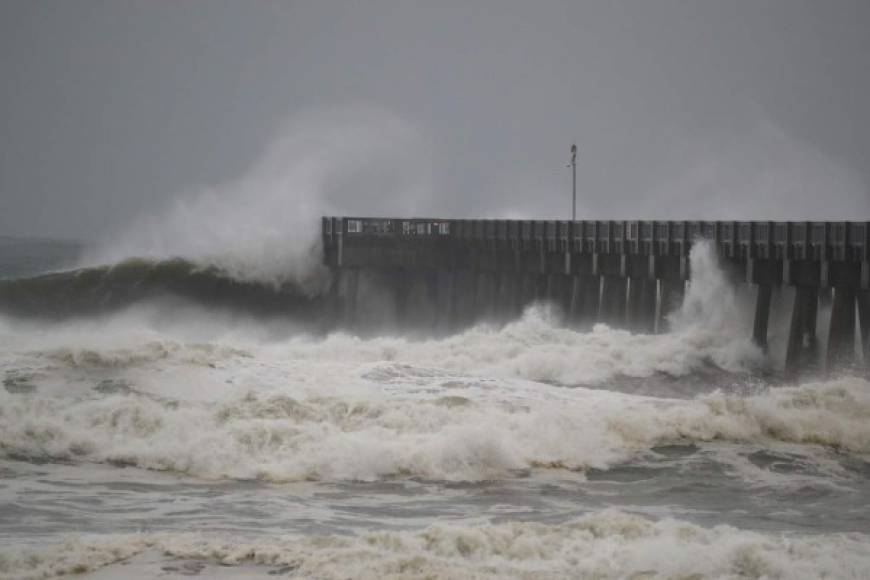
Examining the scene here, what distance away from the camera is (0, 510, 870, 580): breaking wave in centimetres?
Answer: 1555

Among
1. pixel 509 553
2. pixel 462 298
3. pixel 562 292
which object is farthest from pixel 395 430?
pixel 462 298

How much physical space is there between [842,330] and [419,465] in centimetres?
1582

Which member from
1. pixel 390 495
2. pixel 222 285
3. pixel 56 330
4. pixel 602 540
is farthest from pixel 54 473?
pixel 222 285

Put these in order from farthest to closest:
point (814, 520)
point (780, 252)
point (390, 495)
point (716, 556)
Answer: point (780, 252) < point (390, 495) < point (814, 520) < point (716, 556)

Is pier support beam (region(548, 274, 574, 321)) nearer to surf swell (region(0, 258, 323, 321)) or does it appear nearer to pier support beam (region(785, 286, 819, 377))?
surf swell (region(0, 258, 323, 321))

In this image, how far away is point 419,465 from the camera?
2205 cm

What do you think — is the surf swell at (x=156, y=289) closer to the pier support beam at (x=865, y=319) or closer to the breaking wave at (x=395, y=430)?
the pier support beam at (x=865, y=319)

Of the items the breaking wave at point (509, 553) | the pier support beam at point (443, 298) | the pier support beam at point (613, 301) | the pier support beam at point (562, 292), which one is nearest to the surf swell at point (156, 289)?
the pier support beam at point (443, 298)

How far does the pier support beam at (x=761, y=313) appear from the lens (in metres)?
37.2

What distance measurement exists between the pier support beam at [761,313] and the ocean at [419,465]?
1.03 metres

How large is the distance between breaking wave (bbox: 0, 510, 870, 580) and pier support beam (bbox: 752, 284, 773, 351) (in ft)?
66.2

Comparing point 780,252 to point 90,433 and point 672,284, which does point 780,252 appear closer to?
point 672,284

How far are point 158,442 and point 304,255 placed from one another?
26.4m

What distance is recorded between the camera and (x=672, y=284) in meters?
40.4
